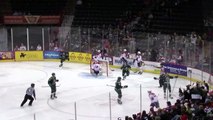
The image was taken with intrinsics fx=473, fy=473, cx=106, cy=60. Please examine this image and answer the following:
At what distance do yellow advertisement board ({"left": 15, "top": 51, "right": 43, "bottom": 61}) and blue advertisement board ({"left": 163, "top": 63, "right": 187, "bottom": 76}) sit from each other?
11.4 meters

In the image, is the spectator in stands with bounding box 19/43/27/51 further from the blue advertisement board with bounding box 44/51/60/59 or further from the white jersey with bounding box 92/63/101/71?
the white jersey with bounding box 92/63/101/71

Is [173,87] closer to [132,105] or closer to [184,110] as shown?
[132,105]

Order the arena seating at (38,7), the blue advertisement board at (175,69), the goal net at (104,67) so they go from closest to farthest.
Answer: the blue advertisement board at (175,69), the goal net at (104,67), the arena seating at (38,7)

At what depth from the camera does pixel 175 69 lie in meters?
27.7

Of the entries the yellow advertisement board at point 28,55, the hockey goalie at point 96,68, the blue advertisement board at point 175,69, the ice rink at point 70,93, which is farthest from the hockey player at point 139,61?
the yellow advertisement board at point 28,55

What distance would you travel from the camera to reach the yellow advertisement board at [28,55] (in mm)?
35438

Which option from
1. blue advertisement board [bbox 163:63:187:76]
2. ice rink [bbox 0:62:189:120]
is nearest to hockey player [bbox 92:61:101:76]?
ice rink [bbox 0:62:189:120]

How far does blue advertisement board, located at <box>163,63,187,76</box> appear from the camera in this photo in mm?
26969

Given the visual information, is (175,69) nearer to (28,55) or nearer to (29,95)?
(29,95)

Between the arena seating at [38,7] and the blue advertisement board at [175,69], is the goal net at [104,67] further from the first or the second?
the arena seating at [38,7]

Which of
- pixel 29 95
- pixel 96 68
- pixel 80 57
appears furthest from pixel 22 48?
pixel 29 95

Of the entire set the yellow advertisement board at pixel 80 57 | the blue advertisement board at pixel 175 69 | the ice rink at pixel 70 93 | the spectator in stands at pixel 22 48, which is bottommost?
the ice rink at pixel 70 93

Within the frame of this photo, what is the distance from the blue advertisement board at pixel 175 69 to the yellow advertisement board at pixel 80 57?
6748 mm

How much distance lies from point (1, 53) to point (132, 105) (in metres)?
16.9
